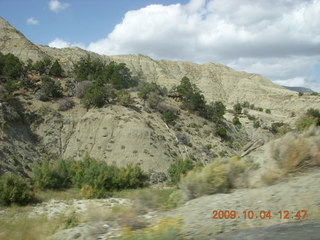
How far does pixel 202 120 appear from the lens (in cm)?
5244

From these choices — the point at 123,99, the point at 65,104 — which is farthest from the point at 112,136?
the point at 65,104

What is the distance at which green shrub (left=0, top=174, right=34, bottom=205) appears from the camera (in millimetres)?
24438

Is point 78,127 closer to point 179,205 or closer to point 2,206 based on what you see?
point 2,206

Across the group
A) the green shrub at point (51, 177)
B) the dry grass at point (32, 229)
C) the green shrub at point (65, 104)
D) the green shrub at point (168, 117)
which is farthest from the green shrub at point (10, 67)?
the dry grass at point (32, 229)

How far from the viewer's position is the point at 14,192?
24.5 meters

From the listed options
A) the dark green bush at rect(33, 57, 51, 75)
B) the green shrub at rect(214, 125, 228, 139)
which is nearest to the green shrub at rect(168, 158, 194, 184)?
the green shrub at rect(214, 125, 228, 139)

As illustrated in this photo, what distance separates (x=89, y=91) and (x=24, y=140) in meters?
11.8

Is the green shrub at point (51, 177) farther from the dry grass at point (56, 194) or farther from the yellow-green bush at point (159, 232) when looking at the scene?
the yellow-green bush at point (159, 232)
